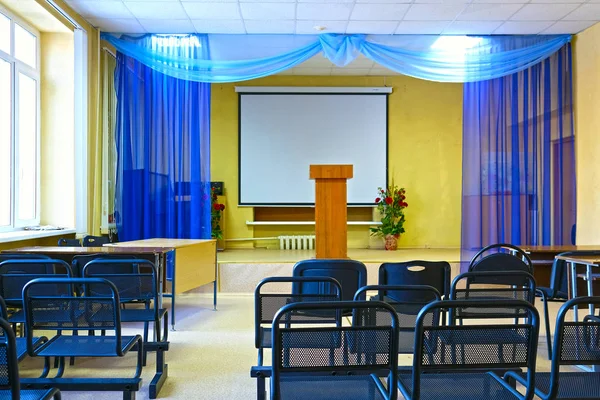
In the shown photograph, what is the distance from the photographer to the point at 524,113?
22.7 ft

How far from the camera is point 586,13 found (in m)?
6.07

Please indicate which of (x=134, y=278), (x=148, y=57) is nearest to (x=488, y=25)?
(x=148, y=57)

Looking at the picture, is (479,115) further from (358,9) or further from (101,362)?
(101,362)

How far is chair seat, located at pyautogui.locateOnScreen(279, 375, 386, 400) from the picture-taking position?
6.10ft

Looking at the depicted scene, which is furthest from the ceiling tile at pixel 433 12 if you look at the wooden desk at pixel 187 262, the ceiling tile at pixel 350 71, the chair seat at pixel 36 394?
the chair seat at pixel 36 394

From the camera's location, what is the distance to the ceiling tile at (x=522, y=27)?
6441mm

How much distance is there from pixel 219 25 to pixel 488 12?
310 centimetres

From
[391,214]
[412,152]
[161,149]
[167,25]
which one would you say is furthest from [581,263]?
[412,152]

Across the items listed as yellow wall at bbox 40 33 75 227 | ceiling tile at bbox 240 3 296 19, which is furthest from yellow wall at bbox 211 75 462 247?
yellow wall at bbox 40 33 75 227

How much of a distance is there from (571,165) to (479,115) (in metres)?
1.32

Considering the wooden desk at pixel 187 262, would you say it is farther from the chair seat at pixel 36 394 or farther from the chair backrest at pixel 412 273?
the chair seat at pixel 36 394

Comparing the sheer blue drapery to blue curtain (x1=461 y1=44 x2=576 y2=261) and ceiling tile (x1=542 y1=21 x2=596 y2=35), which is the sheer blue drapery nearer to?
ceiling tile (x1=542 y1=21 x2=596 y2=35)

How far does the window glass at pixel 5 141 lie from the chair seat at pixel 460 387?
495 centimetres

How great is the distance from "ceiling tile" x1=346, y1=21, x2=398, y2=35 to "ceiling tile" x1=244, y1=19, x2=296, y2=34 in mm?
713
